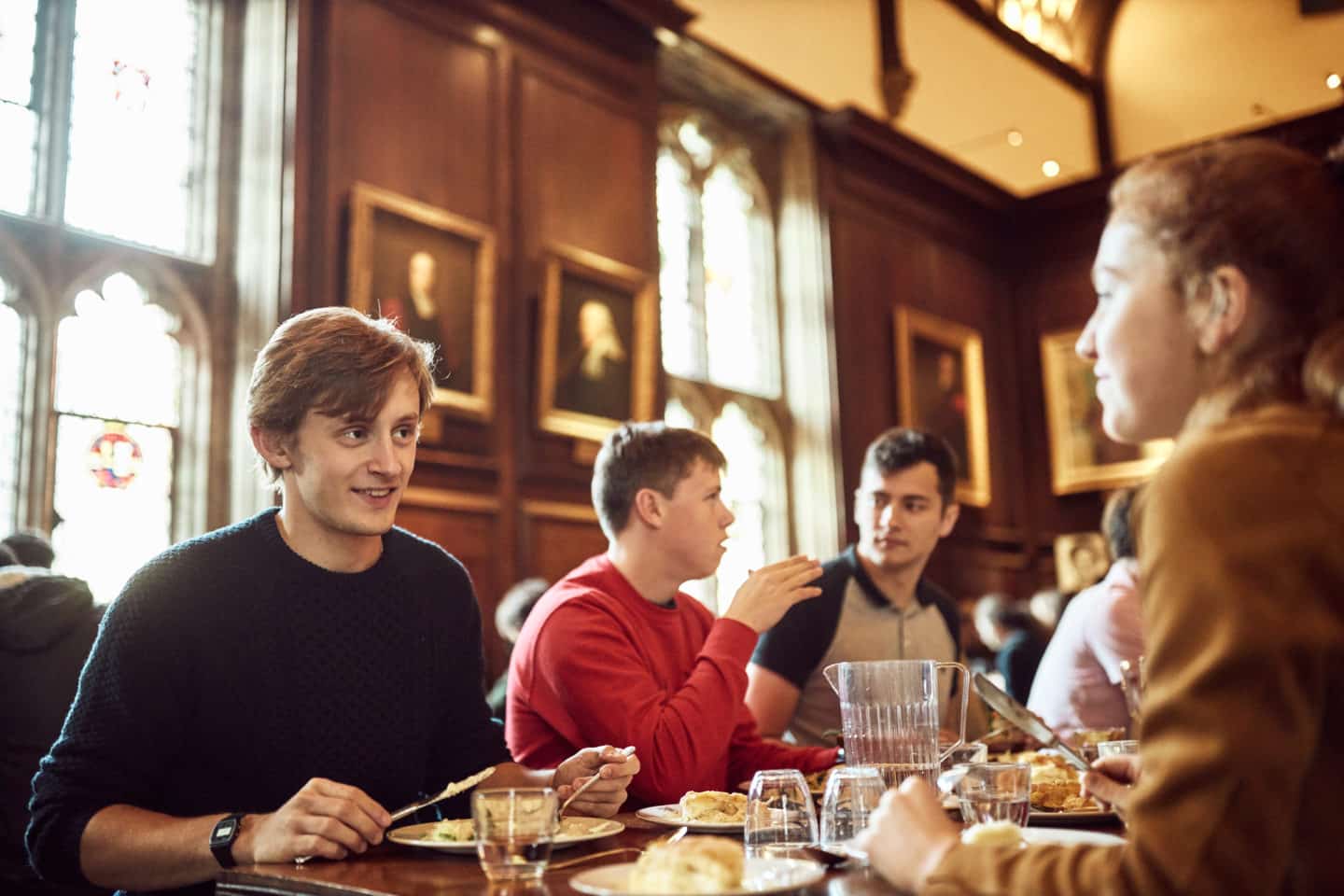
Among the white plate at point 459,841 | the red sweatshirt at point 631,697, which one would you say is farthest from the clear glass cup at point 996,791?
the red sweatshirt at point 631,697

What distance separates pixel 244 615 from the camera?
81.1 inches

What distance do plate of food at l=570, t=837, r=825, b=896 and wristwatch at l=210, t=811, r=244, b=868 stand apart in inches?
22.7

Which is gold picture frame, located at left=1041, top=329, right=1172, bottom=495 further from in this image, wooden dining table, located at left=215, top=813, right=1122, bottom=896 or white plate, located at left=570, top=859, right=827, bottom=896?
white plate, located at left=570, top=859, right=827, bottom=896

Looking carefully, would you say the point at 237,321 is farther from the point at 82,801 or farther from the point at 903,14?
the point at 903,14

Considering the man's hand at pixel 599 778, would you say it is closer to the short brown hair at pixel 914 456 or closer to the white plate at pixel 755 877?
the white plate at pixel 755 877

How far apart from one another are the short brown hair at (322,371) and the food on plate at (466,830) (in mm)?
724

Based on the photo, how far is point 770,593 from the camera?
2.60 meters

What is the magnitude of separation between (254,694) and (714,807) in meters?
0.78

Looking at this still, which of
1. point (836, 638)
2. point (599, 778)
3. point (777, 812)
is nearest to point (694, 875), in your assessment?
point (777, 812)

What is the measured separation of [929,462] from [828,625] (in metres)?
0.61

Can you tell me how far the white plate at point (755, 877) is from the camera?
1.31m

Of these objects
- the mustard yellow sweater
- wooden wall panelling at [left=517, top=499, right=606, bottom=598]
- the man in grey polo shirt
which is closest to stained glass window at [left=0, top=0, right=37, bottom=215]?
wooden wall panelling at [left=517, top=499, right=606, bottom=598]

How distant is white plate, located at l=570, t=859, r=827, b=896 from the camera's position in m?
1.31

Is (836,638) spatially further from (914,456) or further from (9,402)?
(9,402)
